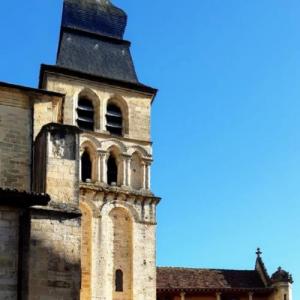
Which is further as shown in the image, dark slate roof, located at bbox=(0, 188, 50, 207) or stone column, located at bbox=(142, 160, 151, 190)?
stone column, located at bbox=(142, 160, 151, 190)

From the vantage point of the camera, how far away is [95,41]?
3362 cm

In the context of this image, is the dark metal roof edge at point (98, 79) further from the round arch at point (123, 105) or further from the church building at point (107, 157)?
the round arch at point (123, 105)

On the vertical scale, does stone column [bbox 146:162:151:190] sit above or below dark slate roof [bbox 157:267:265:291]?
above

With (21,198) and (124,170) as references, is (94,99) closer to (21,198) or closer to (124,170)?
(124,170)

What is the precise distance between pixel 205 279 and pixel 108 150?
803cm

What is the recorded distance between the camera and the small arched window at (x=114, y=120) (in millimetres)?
31594

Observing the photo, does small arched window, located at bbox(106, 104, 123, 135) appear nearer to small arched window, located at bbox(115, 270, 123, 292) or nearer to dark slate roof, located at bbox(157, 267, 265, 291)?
small arched window, located at bbox(115, 270, 123, 292)

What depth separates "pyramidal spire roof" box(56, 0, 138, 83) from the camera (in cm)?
3219

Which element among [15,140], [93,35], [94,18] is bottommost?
[15,140]

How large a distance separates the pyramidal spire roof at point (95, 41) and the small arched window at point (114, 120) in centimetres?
137

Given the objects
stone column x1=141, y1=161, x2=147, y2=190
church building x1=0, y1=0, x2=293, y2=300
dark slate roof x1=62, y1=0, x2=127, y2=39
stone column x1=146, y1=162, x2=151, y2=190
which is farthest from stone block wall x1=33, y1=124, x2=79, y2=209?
dark slate roof x1=62, y1=0, x2=127, y2=39

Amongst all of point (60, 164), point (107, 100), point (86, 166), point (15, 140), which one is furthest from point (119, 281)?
point (60, 164)

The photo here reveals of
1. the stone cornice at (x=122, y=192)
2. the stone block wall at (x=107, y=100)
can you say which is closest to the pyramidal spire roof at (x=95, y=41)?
the stone block wall at (x=107, y=100)

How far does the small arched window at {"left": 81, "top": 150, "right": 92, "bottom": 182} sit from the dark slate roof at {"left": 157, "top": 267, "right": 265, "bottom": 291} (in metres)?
6.46
